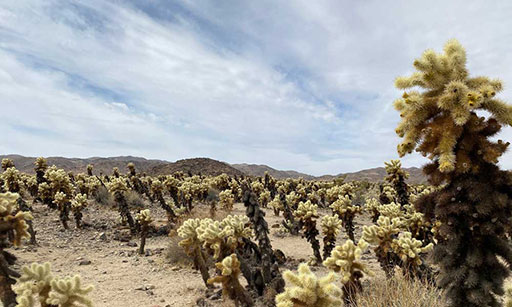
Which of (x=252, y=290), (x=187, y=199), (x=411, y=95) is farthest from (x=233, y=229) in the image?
(x=187, y=199)

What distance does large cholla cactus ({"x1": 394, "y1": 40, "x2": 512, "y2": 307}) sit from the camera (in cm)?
305

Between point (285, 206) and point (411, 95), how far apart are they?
11972mm

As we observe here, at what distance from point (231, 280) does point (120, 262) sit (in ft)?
21.1

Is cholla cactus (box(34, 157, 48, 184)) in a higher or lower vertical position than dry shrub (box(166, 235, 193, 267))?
higher

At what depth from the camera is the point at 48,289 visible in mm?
3123

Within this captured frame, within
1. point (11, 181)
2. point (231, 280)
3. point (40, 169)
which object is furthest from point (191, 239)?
point (40, 169)

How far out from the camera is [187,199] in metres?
18.1

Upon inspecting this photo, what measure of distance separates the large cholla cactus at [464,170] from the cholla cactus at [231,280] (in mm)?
2851

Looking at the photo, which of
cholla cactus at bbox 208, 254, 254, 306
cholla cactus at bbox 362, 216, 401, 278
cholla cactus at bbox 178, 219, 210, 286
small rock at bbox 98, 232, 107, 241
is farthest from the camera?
small rock at bbox 98, 232, 107, 241

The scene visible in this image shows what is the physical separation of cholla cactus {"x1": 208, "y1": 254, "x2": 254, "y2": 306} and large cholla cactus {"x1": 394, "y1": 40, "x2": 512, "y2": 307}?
2.85 m

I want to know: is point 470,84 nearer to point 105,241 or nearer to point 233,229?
point 233,229

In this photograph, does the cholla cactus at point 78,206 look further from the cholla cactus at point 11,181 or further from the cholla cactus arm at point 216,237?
the cholla cactus arm at point 216,237

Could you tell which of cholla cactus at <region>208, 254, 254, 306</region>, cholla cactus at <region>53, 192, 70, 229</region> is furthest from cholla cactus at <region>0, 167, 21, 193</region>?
cholla cactus at <region>208, 254, 254, 306</region>

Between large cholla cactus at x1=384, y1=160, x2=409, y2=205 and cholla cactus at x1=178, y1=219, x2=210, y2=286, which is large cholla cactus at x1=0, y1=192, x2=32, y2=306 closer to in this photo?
cholla cactus at x1=178, y1=219, x2=210, y2=286
